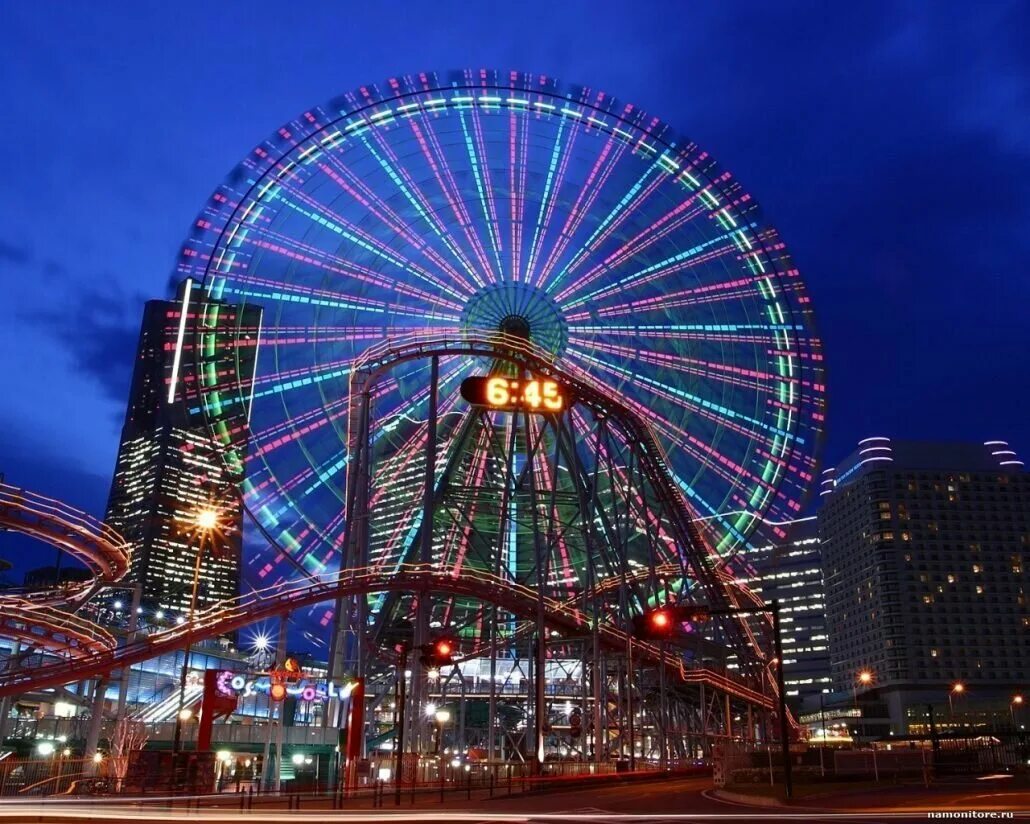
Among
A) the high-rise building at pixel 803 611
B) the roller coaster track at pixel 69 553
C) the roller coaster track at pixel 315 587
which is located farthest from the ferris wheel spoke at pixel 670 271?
the high-rise building at pixel 803 611

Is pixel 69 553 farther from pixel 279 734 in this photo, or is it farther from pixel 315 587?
pixel 279 734

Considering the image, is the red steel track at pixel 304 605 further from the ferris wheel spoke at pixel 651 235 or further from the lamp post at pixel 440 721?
the ferris wheel spoke at pixel 651 235

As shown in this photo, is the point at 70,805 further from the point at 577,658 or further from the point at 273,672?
the point at 577,658

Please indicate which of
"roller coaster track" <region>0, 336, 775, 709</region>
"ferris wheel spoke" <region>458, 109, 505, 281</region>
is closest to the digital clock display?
"roller coaster track" <region>0, 336, 775, 709</region>

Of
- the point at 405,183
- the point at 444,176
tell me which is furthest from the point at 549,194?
the point at 405,183

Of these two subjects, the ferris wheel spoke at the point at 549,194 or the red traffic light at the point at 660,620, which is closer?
the red traffic light at the point at 660,620

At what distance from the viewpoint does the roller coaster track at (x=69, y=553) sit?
80.8ft

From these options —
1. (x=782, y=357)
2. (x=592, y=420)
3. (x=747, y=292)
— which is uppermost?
(x=747, y=292)

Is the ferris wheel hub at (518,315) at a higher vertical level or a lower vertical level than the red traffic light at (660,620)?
higher

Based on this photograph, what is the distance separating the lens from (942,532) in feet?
433

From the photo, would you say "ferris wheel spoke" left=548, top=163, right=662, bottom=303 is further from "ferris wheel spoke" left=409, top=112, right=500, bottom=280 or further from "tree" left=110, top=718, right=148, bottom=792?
"tree" left=110, top=718, right=148, bottom=792

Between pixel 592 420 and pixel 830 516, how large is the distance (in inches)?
4597

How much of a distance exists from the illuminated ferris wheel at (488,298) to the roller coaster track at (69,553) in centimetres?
805

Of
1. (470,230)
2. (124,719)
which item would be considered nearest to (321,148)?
(470,230)
